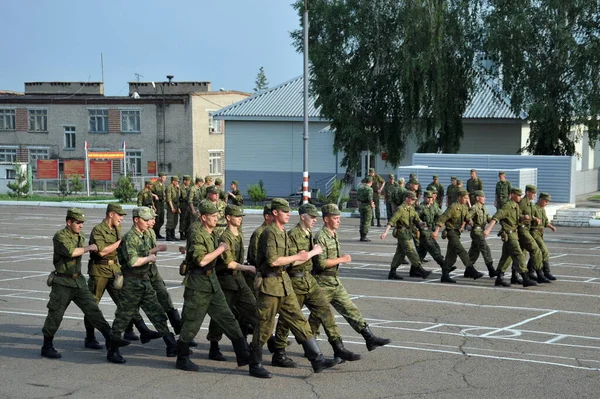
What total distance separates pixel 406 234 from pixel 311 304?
24.3 feet

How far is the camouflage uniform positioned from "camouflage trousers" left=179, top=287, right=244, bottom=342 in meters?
0.54

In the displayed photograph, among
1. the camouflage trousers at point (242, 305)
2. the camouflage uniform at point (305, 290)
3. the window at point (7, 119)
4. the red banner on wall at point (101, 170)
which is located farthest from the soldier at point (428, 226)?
the window at point (7, 119)

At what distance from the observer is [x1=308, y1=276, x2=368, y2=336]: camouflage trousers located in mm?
11469

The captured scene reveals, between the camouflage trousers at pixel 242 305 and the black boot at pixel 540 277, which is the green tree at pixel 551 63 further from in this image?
the camouflage trousers at pixel 242 305

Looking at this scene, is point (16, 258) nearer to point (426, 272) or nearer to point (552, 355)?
point (426, 272)

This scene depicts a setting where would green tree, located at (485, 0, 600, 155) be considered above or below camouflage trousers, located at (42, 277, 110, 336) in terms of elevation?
above

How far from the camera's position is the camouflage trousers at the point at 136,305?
11453 mm

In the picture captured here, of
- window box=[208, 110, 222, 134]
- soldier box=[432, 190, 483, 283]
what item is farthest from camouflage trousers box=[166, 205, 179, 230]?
window box=[208, 110, 222, 134]

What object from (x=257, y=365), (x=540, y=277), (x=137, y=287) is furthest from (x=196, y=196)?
(x=257, y=365)

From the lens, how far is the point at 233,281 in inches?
456

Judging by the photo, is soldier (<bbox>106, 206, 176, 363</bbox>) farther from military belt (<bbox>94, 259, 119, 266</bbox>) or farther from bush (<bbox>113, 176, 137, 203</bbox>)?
bush (<bbox>113, 176, 137, 203</bbox>)

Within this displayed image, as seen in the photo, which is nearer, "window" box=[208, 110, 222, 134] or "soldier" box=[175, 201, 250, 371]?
"soldier" box=[175, 201, 250, 371]

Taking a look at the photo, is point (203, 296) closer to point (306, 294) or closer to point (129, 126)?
point (306, 294)

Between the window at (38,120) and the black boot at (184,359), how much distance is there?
2208 inches
